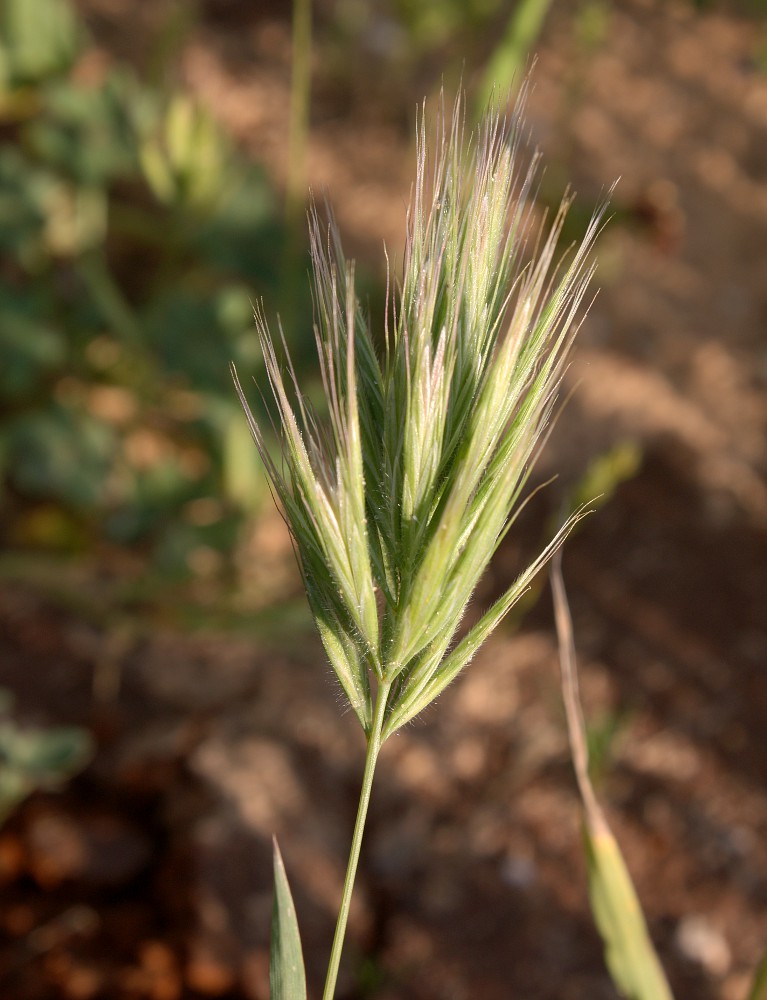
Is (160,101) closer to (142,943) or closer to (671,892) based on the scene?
(142,943)

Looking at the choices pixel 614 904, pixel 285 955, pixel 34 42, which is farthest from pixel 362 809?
pixel 34 42

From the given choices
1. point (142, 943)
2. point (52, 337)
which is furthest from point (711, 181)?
point (142, 943)

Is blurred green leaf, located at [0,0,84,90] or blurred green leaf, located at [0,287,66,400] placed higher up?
blurred green leaf, located at [0,0,84,90]

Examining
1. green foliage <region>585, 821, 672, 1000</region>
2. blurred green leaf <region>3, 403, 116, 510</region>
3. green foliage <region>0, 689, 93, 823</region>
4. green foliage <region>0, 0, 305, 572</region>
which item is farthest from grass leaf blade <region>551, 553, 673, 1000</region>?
blurred green leaf <region>3, 403, 116, 510</region>

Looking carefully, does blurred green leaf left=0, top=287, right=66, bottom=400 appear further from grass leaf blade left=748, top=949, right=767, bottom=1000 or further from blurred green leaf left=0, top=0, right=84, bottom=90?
grass leaf blade left=748, top=949, right=767, bottom=1000

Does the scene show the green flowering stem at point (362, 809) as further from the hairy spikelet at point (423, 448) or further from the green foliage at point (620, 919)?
the green foliage at point (620, 919)

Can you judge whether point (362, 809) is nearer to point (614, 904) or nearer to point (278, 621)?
point (614, 904)
